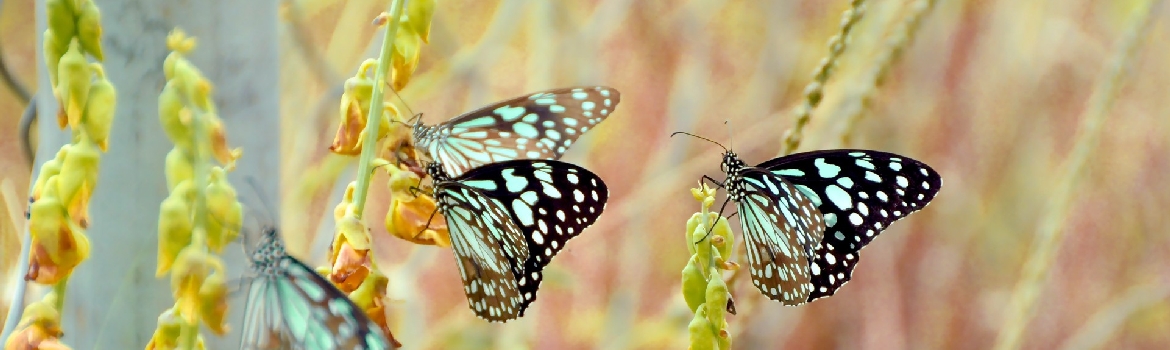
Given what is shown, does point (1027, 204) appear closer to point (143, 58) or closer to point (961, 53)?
point (961, 53)

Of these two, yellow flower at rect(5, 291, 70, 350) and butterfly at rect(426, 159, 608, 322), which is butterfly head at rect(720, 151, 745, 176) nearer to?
butterfly at rect(426, 159, 608, 322)

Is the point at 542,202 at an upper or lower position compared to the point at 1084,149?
lower

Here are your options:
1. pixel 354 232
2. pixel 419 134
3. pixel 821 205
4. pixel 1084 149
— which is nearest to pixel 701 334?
pixel 354 232

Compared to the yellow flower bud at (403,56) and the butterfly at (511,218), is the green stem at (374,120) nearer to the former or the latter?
the yellow flower bud at (403,56)

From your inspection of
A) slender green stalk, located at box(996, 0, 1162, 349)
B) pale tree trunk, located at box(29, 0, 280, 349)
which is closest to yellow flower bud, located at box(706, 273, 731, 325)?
pale tree trunk, located at box(29, 0, 280, 349)

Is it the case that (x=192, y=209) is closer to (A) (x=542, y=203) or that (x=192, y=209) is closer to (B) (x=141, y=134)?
(B) (x=141, y=134)

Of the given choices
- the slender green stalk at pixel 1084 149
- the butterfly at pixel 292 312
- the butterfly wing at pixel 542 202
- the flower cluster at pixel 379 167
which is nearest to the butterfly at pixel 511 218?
the butterfly wing at pixel 542 202
